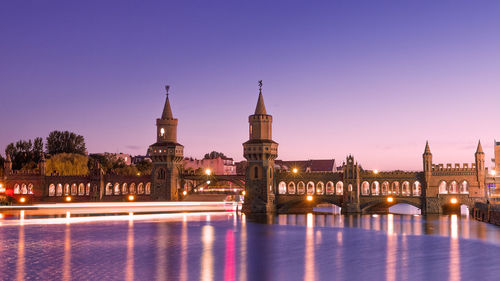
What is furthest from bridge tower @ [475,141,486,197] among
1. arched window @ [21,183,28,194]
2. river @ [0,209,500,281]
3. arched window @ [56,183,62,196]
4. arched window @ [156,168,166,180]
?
arched window @ [21,183,28,194]

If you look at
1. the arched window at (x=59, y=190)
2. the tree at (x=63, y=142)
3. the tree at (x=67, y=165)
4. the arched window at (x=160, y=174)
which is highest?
the tree at (x=63, y=142)

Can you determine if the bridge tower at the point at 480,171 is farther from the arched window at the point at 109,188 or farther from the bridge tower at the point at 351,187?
the arched window at the point at 109,188

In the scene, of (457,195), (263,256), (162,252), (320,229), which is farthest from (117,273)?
(457,195)

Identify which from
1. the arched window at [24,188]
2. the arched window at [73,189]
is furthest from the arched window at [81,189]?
the arched window at [24,188]

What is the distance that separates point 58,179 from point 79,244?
6874cm

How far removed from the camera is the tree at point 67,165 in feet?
426

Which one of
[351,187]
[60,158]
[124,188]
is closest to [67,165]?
[60,158]

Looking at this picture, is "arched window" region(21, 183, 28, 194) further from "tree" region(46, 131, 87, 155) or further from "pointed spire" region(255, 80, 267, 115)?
"pointed spire" region(255, 80, 267, 115)

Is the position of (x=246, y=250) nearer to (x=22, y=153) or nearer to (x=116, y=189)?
(x=116, y=189)

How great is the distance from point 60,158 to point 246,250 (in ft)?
306

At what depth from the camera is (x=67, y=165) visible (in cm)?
13175

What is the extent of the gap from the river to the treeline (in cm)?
5562

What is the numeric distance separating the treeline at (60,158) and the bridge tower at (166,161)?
18778 millimetres

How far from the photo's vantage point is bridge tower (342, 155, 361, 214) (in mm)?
96125
